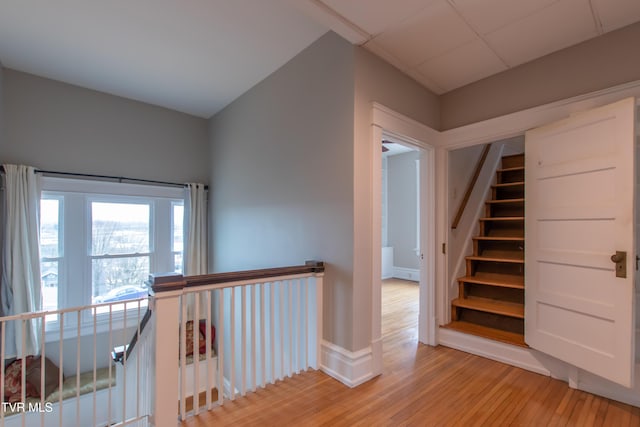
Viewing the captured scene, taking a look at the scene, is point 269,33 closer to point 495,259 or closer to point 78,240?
point 495,259

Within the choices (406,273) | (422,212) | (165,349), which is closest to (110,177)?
(165,349)

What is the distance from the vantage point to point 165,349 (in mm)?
1720

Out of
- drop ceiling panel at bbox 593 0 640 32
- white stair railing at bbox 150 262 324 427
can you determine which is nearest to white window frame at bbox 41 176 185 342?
white stair railing at bbox 150 262 324 427

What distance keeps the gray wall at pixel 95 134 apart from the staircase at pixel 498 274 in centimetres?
393

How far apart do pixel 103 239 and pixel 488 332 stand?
14.8 feet

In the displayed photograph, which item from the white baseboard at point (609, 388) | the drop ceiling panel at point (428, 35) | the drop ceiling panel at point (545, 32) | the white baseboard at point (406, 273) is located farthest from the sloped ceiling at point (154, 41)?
the white baseboard at point (406, 273)

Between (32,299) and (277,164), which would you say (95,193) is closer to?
(32,299)

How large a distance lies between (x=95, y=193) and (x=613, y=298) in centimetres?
506

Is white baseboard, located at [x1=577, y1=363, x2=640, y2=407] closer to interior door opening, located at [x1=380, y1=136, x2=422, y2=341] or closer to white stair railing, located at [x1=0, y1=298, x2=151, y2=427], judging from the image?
white stair railing, located at [x1=0, y1=298, x2=151, y2=427]

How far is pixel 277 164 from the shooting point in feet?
10.0

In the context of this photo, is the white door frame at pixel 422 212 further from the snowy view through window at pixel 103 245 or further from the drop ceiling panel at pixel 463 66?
the snowy view through window at pixel 103 245

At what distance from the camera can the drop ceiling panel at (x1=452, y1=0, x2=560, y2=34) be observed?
6.20 feet

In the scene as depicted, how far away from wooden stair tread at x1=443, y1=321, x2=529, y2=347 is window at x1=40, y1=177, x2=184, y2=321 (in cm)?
371

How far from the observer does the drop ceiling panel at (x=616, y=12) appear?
1873 millimetres
